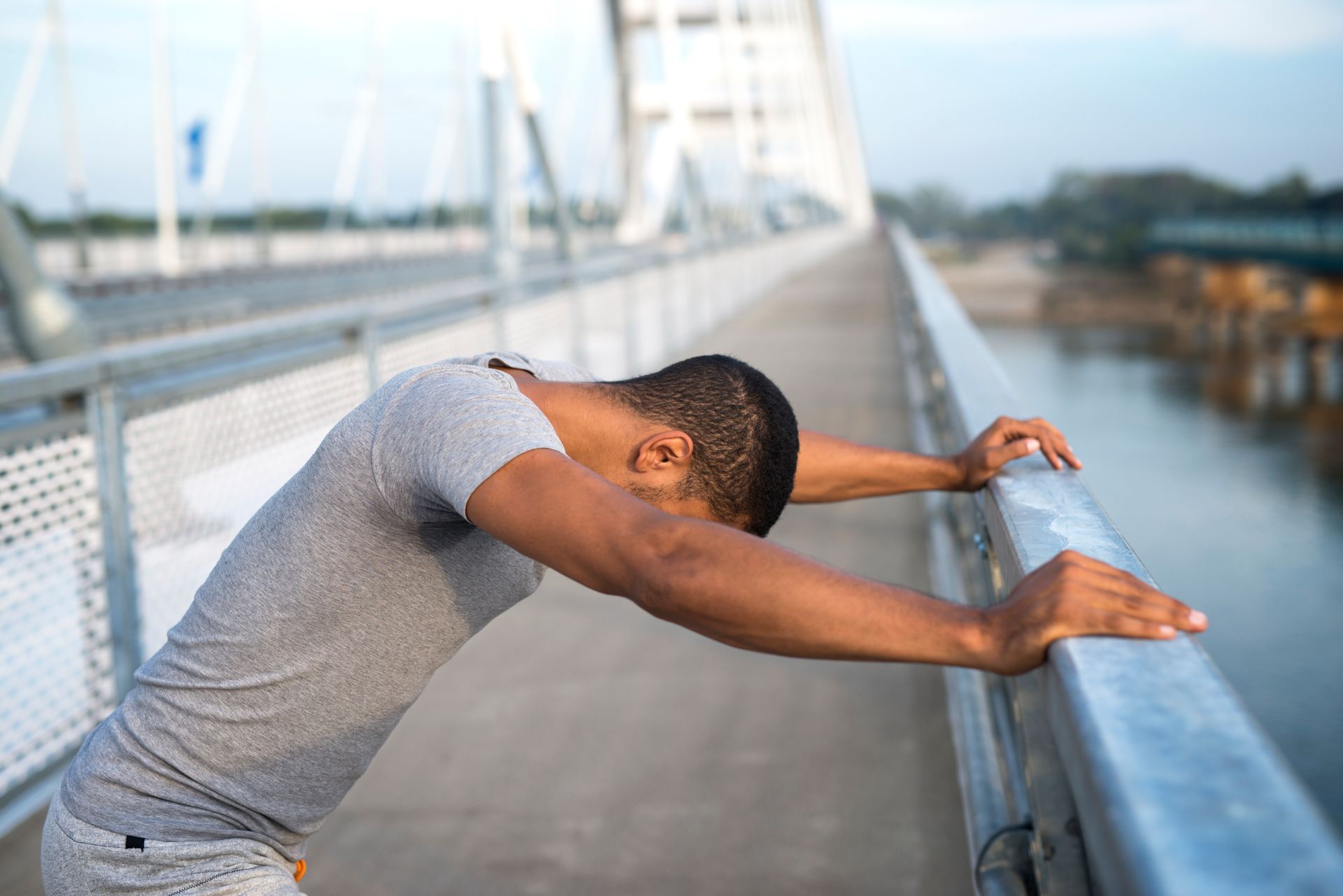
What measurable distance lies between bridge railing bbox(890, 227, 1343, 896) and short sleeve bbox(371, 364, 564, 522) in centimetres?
62

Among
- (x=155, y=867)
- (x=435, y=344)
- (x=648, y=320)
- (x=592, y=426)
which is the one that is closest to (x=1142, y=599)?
(x=592, y=426)

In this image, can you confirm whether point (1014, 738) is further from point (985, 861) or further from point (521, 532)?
point (521, 532)

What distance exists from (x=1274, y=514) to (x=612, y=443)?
144 ft

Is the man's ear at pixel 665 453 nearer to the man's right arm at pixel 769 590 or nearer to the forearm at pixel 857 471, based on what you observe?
the man's right arm at pixel 769 590

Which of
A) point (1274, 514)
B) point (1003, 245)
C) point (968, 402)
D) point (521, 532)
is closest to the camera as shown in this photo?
point (521, 532)

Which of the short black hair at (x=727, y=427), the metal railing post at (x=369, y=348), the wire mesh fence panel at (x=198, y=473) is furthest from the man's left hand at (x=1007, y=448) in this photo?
the metal railing post at (x=369, y=348)

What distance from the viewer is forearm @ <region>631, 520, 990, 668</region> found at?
1.25m

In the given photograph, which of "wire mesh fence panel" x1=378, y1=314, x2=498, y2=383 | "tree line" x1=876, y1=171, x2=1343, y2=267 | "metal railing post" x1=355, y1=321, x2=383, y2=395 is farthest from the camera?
"tree line" x1=876, y1=171, x2=1343, y2=267

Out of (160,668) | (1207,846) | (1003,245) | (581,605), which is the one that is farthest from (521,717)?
(1003,245)

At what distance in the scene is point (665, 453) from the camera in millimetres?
1602

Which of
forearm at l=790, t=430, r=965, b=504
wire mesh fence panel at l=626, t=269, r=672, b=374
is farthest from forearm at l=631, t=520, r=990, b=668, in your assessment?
wire mesh fence panel at l=626, t=269, r=672, b=374

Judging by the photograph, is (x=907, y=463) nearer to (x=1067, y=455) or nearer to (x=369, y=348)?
(x=1067, y=455)

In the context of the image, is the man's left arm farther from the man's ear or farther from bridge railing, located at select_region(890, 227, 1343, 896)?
the man's ear

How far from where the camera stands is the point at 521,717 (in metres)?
3.51
